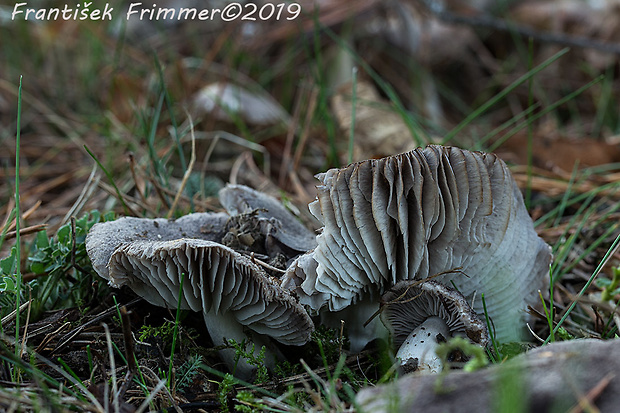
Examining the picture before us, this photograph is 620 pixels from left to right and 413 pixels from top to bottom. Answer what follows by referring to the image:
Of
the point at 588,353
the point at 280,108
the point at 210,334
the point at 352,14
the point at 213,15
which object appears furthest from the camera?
the point at 213,15

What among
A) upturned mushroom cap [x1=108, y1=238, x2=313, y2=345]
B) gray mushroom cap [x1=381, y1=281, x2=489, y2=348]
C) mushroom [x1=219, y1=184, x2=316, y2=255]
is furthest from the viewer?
mushroom [x1=219, y1=184, x2=316, y2=255]

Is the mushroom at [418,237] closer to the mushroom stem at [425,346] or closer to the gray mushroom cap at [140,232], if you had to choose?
the mushroom stem at [425,346]

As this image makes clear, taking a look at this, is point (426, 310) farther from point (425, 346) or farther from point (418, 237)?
point (418, 237)

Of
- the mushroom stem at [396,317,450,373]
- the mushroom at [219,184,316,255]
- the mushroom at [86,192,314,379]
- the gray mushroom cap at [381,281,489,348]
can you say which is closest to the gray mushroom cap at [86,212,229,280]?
the mushroom at [86,192,314,379]

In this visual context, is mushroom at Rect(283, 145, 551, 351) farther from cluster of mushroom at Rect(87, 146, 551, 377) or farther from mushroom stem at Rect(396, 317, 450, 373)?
mushroom stem at Rect(396, 317, 450, 373)

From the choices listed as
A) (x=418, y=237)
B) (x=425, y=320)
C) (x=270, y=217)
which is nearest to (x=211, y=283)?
(x=270, y=217)

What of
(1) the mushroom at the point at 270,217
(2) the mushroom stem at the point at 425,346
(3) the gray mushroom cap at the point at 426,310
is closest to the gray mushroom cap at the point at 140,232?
(1) the mushroom at the point at 270,217

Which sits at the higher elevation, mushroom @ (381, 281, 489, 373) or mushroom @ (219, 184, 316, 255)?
mushroom @ (219, 184, 316, 255)

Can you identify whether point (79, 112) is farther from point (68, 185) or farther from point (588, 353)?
point (588, 353)

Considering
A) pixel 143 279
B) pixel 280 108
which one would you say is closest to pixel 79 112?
pixel 280 108
